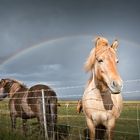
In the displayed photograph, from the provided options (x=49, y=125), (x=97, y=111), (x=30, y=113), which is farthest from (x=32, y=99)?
(x=97, y=111)

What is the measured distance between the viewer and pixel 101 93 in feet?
23.1

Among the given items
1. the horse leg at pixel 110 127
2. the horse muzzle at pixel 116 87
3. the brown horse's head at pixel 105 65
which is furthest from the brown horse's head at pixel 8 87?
the horse muzzle at pixel 116 87

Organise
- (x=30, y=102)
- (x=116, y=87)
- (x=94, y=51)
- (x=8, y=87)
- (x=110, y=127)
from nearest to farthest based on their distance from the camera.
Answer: (x=116, y=87) → (x=110, y=127) → (x=94, y=51) → (x=30, y=102) → (x=8, y=87)

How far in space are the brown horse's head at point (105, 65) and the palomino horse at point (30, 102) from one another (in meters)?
2.41

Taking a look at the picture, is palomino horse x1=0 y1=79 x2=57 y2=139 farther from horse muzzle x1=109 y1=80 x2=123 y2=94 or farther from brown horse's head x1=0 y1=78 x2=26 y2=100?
horse muzzle x1=109 y1=80 x2=123 y2=94

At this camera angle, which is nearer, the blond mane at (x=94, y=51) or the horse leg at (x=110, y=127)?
the horse leg at (x=110, y=127)

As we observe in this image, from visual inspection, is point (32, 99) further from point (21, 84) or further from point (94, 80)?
point (94, 80)

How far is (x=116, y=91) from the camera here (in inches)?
233

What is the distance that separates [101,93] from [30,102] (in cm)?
481

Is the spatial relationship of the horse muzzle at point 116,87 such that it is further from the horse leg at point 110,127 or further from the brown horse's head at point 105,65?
the horse leg at point 110,127

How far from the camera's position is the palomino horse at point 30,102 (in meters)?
10.6

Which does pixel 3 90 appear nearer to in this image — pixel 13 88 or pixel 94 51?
pixel 13 88

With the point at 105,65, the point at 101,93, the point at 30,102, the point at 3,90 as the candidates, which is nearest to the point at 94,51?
the point at 105,65

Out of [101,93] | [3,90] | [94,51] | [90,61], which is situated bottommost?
[101,93]
